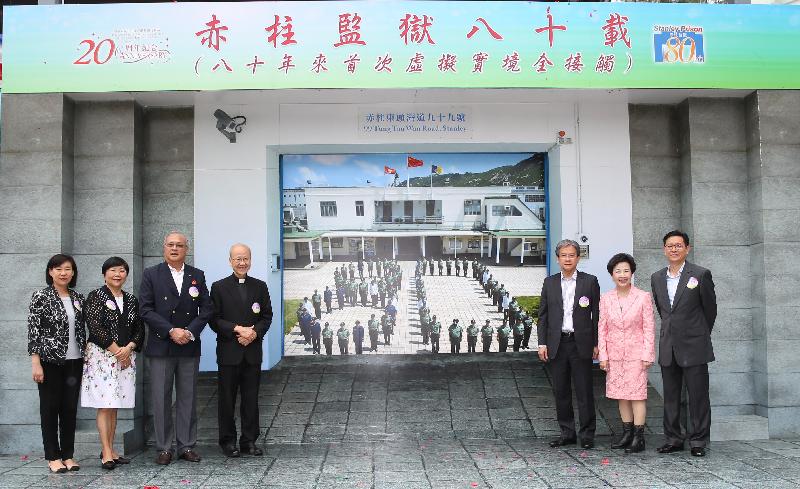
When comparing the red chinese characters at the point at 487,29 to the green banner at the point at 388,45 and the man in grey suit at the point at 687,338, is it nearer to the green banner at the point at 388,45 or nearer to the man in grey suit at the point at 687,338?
the green banner at the point at 388,45

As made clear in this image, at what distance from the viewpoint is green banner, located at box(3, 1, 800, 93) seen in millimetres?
5387

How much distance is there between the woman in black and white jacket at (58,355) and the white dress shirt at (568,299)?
3505 millimetres

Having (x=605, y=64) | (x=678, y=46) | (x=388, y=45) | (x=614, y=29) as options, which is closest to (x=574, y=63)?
(x=605, y=64)

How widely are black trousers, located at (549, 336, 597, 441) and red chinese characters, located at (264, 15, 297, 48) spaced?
3184 mm

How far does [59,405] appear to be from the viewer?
4.73 meters

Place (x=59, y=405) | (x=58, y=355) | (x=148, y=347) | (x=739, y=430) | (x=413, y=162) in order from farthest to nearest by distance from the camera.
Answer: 1. (x=413, y=162)
2. (x=739, y=430)
3. (x=148, y=347)
4. (x=59, y=405)
5. (x=58, y=355)

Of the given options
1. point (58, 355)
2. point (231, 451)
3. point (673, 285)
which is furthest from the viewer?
point (673, 285)

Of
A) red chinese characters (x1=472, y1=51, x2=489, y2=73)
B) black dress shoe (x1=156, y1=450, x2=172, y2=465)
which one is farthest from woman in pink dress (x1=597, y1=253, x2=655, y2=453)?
black dress shoe (x1=156, y1=450, x2=172, y2=465)

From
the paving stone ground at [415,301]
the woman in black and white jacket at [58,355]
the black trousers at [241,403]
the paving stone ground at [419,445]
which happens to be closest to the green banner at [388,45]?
the woman in black and white jacket at [58,355]

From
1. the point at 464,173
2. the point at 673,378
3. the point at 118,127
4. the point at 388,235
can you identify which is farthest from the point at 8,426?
the point at 673,378

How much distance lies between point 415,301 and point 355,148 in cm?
173

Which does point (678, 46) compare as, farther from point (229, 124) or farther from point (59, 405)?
point (59, 405)

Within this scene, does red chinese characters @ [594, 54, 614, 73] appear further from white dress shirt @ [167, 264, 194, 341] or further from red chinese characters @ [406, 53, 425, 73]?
white dress shirt @ [167, 264, 194, 341]

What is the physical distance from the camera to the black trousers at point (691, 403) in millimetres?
4973
